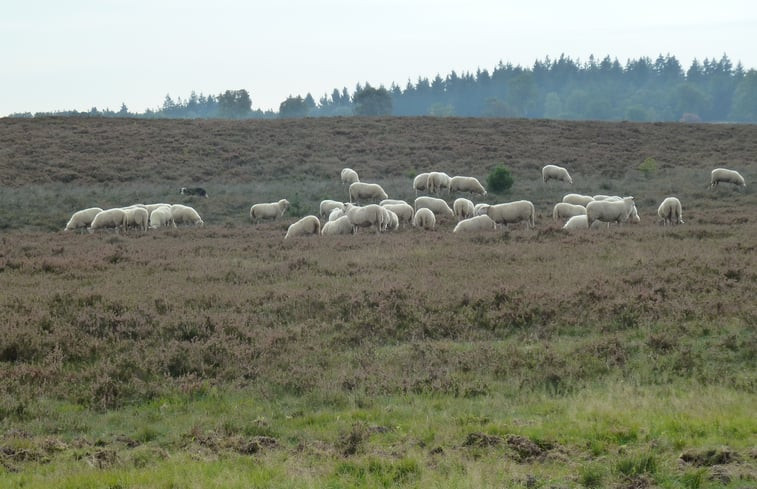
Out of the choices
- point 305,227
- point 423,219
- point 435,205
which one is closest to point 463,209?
point 435,205

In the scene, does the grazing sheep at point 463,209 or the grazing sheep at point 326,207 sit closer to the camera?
the grazing sheep at point 463,209

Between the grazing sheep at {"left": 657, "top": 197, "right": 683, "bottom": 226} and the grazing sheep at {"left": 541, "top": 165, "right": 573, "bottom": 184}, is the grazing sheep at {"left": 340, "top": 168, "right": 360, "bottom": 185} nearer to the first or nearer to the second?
the grazing sheep at {"left": 541, "top": 165, "right": 573, "bottom": 184}

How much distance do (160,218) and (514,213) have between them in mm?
12166

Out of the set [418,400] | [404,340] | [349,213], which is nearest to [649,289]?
[404,340]

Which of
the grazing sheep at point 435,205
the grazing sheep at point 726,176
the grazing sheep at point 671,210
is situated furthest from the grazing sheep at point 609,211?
the grazing sheep at point 726,176

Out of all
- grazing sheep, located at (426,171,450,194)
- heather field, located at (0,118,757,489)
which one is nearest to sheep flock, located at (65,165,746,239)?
heather field, located at (0,118,757,489)

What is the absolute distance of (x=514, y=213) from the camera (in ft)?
74.7

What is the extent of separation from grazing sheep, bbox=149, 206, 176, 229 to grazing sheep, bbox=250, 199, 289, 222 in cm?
304

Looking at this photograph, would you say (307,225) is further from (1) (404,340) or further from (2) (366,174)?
(2) (366,174)

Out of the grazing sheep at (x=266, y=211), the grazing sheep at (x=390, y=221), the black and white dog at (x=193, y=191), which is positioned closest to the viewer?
the grazing sheep at (x=390, y=221)

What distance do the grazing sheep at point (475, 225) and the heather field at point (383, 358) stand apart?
1.64 meters

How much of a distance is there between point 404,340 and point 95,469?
5852mm

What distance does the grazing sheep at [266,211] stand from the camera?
2845cm

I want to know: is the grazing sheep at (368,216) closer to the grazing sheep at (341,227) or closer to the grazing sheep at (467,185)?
the grazing sheep at (341,227)
